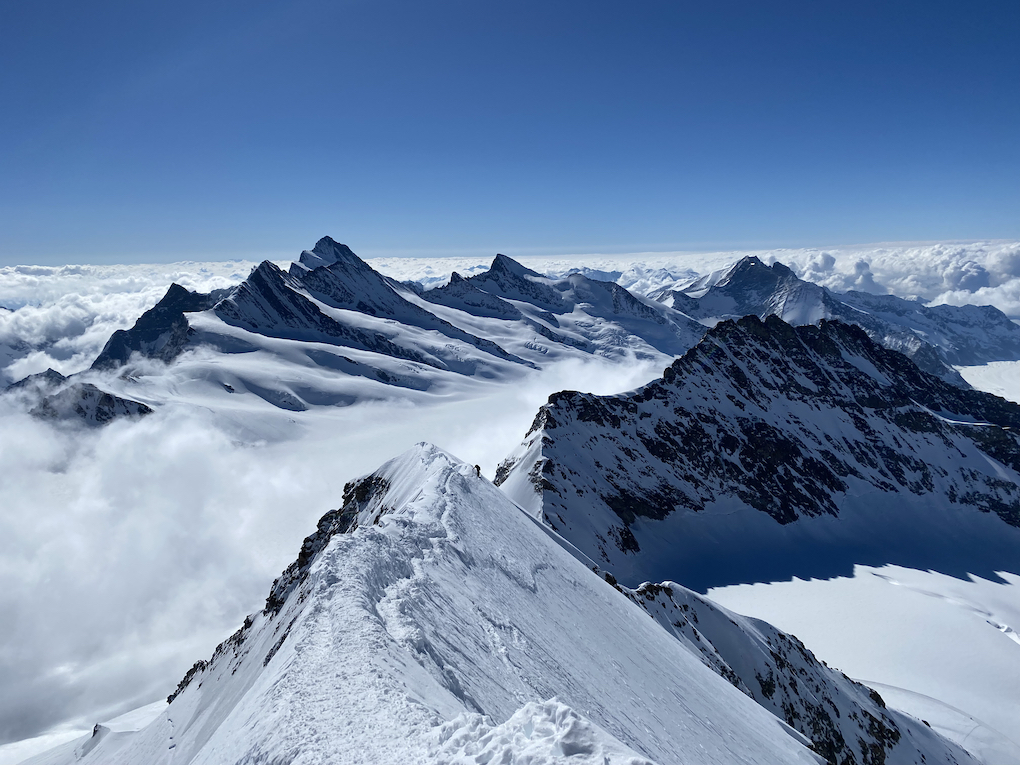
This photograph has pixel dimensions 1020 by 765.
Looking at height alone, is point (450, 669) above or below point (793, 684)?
above

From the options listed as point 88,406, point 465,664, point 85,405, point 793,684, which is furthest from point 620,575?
point 85,405

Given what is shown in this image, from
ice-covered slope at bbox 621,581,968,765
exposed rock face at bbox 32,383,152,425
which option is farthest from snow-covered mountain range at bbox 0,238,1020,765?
exposed rock face at bbox 32,383,152,425

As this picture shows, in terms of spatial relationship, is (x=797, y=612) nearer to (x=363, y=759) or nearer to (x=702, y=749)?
(x=702, y=749)

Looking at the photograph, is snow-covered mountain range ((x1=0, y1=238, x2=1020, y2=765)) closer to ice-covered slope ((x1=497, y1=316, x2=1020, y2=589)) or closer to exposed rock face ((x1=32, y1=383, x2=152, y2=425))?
ice-covered slope ((x1=497, y1=316, x2=1020, y2=589))

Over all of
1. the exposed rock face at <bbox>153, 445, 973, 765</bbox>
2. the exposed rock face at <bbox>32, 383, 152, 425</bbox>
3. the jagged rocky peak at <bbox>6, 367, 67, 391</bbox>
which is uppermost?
the jagged rocky peak at <bbox>6, 367, 67, 391</bbox>

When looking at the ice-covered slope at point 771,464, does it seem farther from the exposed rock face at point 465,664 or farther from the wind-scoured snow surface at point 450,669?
the wind-scoured snow surface at point 450,669

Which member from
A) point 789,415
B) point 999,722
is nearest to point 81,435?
point 789,415

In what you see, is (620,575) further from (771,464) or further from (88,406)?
(88,406)
